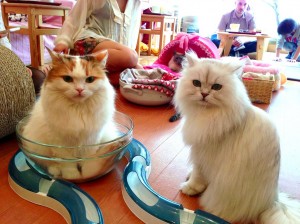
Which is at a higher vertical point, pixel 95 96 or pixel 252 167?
pixel 95 96

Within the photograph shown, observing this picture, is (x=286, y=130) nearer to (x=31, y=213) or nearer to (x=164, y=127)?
(x=164, y=127)

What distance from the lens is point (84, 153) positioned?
98 cm

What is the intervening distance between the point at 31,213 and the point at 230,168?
688mm

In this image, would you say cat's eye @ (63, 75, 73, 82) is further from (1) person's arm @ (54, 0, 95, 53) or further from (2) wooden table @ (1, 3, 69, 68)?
(2) wooden table @ (1, 3, 69, 68)

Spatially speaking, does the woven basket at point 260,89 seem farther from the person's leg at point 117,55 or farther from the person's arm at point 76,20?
the person's arm at point 76,20

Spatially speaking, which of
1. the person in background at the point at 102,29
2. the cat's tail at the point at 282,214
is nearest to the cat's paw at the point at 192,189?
the cat's tail at the point at 282,214

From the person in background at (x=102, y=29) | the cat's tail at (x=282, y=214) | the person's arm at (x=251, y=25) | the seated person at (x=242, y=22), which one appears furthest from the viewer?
the person's arm at (x=251, y=25)

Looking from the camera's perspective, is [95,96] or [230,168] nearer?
[230,168]

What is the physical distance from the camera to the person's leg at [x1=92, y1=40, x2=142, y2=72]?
210cm

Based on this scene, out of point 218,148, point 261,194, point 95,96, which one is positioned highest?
point 95,96

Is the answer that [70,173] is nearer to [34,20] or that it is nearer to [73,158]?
[73,158]

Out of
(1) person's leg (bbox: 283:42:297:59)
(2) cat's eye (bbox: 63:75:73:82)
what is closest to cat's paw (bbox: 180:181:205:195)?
(2) cat's eye (bbox: 63:75:73:82)

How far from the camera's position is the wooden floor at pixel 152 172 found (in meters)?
0.91

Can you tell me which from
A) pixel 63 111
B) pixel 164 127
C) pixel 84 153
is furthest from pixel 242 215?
pixel 164 127
